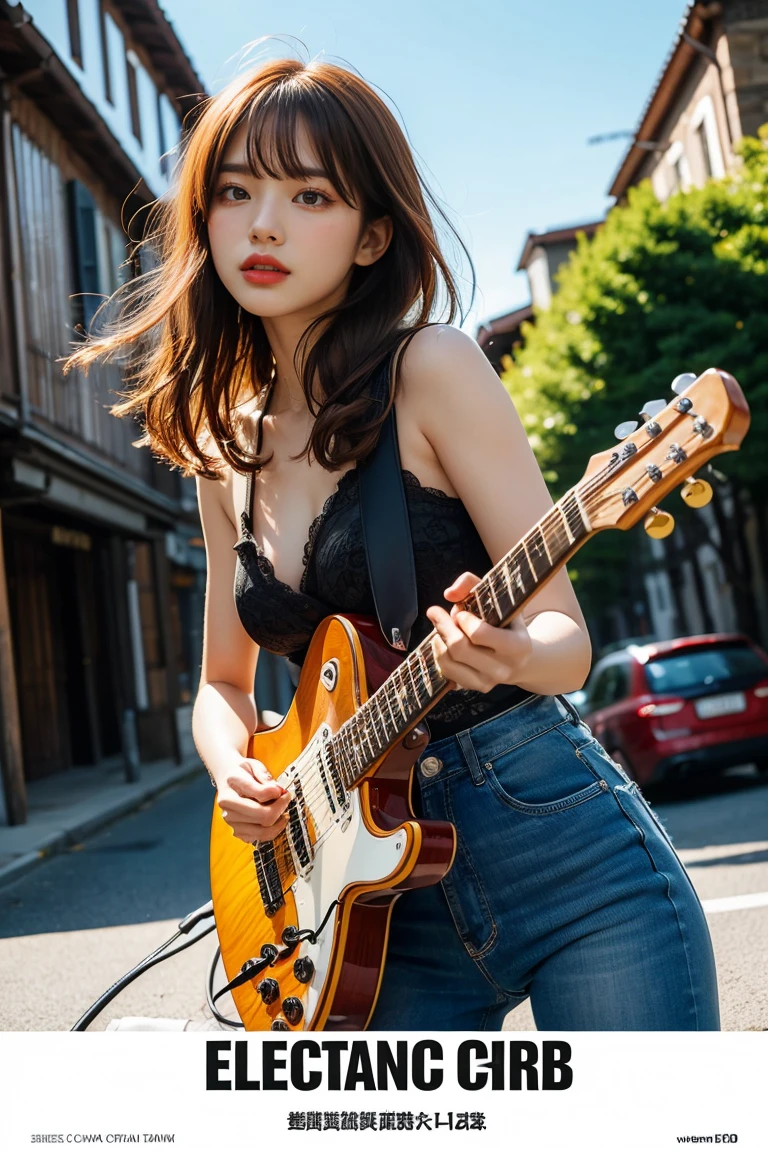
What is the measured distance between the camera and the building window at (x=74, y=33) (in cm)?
1708

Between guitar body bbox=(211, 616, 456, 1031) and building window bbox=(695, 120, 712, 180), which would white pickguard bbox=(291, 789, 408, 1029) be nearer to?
guitar body bbox=(211, 616, 456, 1031)

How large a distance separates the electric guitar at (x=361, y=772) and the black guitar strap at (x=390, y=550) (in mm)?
47

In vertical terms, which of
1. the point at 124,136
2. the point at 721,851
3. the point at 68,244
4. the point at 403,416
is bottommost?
the point at 721,851

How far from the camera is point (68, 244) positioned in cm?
1648

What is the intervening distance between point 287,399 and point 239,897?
90 cm

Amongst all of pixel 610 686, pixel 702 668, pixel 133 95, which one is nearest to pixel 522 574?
pixel 702 668

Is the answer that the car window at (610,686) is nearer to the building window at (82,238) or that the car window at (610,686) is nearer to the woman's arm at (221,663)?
the building window at (82,238)

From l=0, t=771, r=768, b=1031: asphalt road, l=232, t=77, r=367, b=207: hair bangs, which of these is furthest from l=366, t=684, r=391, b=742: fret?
l=0, t=771, r=768, b=1031: asphalt road

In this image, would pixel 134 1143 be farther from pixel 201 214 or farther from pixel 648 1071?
pixel 201 214

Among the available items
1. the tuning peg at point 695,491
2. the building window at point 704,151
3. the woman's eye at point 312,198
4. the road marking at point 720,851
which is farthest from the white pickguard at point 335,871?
the building window at point 704,151

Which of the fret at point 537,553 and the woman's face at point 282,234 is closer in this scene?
the fret at point 537,553

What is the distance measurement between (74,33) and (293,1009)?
17.4 metres

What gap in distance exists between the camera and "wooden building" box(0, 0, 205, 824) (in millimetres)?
13164

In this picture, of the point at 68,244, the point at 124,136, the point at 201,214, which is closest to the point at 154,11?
the point at 124,136
